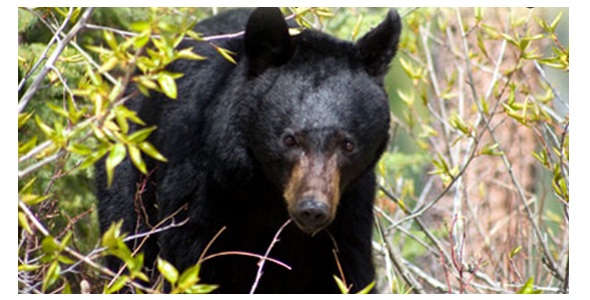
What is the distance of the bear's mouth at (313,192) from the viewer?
423cm

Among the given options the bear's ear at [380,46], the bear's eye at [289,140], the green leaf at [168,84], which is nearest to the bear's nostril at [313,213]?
the bear's eye at [289,140]

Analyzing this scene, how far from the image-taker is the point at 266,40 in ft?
15.9

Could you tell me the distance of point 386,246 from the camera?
5938 millimetres

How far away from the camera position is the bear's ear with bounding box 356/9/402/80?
4.94m

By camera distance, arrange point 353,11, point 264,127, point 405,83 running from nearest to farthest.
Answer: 1. point 264,127
2. point 353,11
3. point 405,83

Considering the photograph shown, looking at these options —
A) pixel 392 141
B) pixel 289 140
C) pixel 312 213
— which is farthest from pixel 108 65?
pixel 392 141

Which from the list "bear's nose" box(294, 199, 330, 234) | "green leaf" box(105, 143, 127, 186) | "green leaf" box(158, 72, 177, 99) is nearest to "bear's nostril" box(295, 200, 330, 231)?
"bear's nose" box(294, 199, 330, 234)

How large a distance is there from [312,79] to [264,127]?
0.32 meters

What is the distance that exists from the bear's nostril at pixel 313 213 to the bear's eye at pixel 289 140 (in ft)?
1.36

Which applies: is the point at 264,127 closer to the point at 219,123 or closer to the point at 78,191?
the point at 219,123

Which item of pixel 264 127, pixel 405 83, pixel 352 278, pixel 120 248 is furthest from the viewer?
pixel 405 83

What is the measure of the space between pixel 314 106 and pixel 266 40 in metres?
0.45

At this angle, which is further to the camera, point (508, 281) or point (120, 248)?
point (508, 281)

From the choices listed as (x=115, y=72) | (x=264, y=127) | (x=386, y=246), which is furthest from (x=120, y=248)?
(x=115, y=72)
